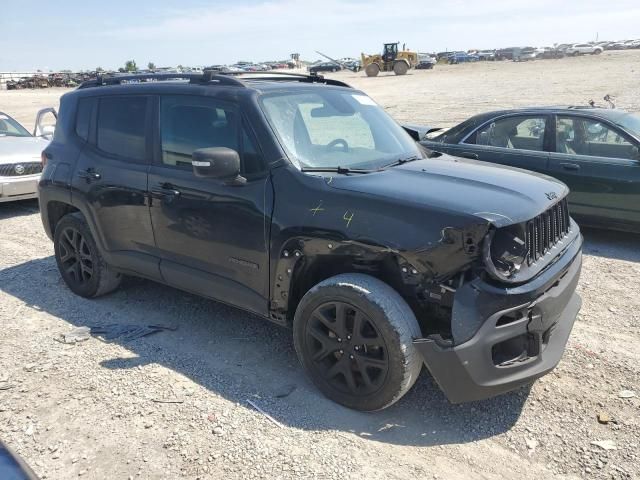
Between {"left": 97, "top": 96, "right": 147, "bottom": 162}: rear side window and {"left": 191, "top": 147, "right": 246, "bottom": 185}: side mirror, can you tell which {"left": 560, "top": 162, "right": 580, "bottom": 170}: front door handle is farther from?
{"left": 97, "top": 96, "right": 147, "bottom": 162}: rear side window

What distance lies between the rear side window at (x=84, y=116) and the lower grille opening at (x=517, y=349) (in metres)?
3.86

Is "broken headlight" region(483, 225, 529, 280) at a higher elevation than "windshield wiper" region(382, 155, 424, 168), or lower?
lower

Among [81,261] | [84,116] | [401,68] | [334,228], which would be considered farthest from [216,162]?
[401,68]

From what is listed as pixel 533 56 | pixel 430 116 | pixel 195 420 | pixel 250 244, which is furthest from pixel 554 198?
pixel 533 56

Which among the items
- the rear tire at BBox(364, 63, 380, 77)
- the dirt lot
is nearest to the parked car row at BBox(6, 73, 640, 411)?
the dirt lot

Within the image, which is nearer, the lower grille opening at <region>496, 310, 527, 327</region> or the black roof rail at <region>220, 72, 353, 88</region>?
the lower grille opening at <region>496, 310, 527, 327</region>

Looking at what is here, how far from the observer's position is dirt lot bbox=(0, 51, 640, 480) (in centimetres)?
291

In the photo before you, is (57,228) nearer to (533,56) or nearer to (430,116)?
(430,116)

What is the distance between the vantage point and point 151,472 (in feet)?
9.43

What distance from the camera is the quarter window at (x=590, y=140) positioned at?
6.36m

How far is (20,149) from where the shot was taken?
8859 mm

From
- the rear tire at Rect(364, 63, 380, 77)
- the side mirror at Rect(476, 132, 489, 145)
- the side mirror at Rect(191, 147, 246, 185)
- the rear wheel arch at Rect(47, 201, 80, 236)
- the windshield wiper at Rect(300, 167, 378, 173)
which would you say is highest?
the rear tire at Rect(364, 63, 380, 77)

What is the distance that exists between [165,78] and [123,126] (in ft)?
1.73

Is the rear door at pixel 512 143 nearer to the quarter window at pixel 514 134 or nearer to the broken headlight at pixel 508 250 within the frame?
the quarter window at pixel 514 134
